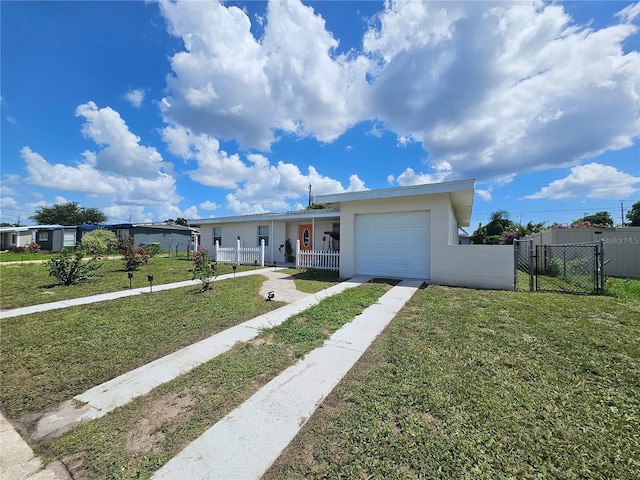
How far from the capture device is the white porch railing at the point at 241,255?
14508 mm

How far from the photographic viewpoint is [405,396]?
2.55m

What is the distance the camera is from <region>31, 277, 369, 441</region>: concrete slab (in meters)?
2.38

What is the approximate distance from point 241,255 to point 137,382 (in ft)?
40.1

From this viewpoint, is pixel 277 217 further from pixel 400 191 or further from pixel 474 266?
pixel 474 266

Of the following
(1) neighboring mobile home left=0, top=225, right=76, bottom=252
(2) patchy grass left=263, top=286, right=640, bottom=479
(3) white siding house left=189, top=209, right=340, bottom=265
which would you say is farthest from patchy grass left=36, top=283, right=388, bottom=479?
(1) neighboring mobile home left=0, top=225, right=76, bottom=252

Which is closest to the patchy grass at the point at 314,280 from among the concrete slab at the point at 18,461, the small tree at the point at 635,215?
the concrete slab at the point at 18,461

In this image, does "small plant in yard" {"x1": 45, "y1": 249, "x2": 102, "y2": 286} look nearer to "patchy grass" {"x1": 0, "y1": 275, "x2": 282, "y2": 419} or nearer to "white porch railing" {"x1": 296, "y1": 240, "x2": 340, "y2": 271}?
"patchy grass" {"x1": 0, "y1": 275, "x2": 282, "y2": 419}

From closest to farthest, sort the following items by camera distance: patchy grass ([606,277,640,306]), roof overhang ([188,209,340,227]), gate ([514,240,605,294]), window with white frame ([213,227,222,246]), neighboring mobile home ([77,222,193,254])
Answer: patchy grass ([606,277,640,306]) < gate ([514,240,605,294]) < roof overhang ([188,209,340,227]) < window with white frame ([213,227,222,246]) < neighboring mobile home ([77,222,193,254])

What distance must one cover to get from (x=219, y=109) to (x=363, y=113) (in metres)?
6.63

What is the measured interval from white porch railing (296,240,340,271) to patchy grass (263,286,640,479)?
23.6 ft

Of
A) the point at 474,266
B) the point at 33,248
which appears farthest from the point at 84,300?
the point at 33,248

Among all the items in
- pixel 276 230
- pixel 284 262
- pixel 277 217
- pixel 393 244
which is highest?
pixel 277 217

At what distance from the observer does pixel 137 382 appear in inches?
116

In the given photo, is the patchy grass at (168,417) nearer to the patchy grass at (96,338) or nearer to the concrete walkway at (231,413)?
the concrete walkway at (231,413)
